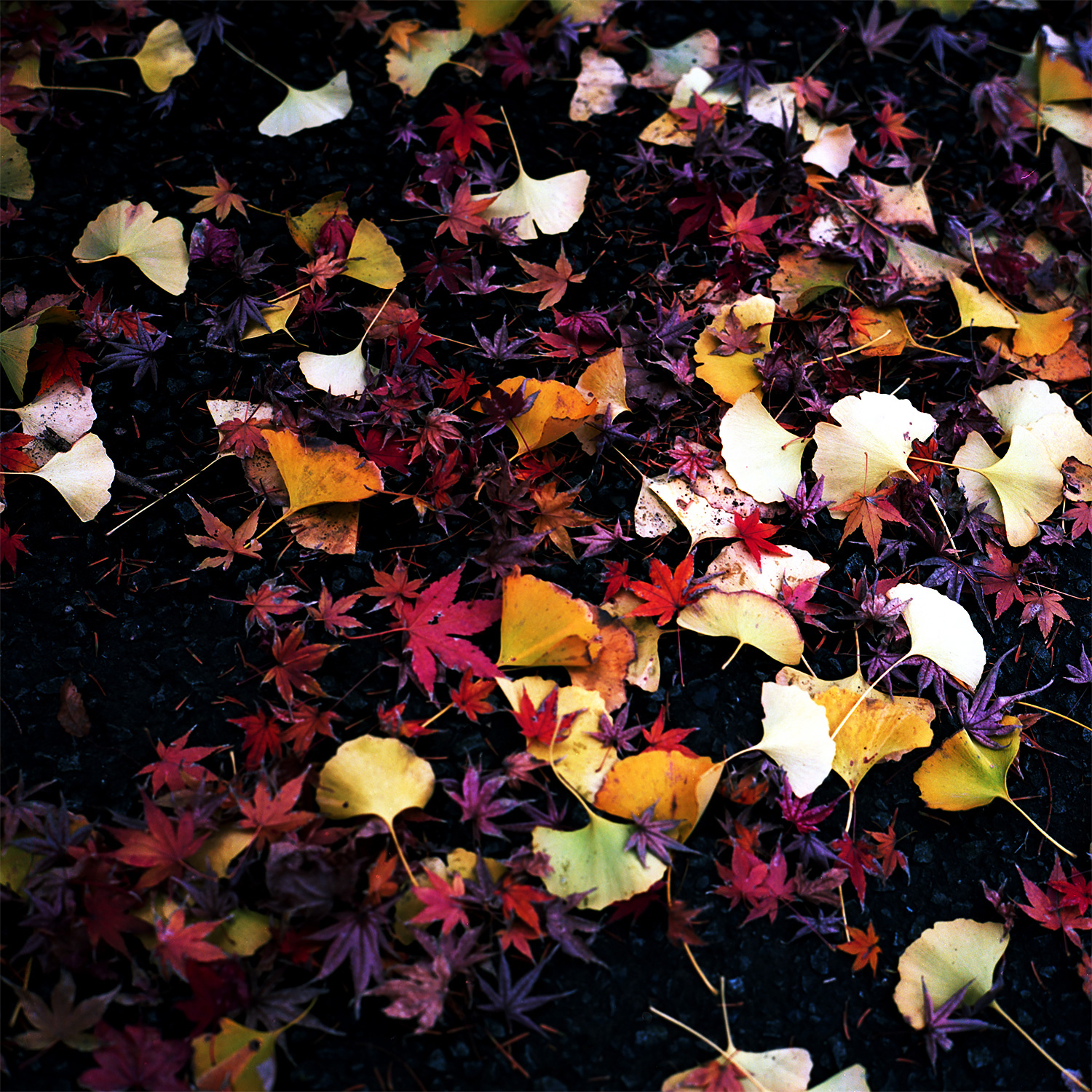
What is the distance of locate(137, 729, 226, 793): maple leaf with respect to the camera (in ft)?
3.46

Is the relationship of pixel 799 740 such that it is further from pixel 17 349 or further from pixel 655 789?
pixel 17 349

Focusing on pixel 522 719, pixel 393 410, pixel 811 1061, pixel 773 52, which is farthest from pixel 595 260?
pixel 811 1061

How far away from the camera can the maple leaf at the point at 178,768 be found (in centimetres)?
105

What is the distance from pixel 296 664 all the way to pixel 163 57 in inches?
48.7

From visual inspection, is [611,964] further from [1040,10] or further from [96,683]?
[1040,10]

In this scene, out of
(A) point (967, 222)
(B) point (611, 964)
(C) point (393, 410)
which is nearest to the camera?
(B) point (611, 964)

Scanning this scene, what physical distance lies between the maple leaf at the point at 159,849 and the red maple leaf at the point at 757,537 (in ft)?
2.71

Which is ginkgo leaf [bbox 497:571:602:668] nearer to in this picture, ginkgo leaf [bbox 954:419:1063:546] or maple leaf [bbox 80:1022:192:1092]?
maple leaf [bbox 80:1022:192:1092]

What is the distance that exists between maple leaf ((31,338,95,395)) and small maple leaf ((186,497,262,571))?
1.06 ft

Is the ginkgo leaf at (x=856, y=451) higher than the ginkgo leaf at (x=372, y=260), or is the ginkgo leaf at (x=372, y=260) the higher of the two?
the ginkgo leaf at (x=372, y=260)

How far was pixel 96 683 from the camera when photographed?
1.16 metres

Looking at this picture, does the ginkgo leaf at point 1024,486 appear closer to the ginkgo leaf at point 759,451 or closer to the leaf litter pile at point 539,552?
the leaf litter pile at point 539,552

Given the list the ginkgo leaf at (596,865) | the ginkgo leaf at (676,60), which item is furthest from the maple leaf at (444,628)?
the ginkgo leaf at (676,60)

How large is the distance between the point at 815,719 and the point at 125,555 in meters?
1.00
